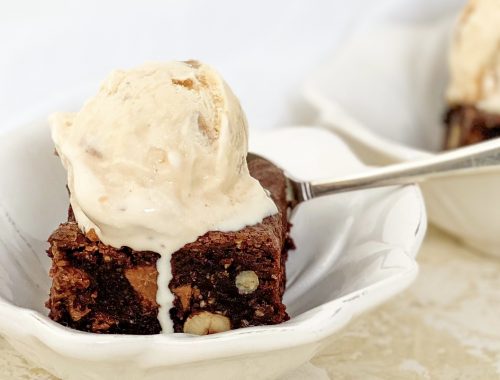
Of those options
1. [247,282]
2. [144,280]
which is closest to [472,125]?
[247,282]

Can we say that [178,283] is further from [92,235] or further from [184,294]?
[92,235]

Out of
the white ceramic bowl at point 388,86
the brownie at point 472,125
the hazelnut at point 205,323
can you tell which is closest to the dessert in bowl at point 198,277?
the hazelnut at point 205,323

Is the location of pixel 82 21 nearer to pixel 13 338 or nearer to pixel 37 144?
pixel 37 144

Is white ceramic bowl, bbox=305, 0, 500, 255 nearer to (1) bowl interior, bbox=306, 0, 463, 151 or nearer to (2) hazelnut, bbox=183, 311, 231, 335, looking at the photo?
(1) bowl interior, bbox=306, 0, 463, 151

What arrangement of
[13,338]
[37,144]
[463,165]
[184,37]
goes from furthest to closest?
[184,37] < [463,165] < [37,144] < [13,338]

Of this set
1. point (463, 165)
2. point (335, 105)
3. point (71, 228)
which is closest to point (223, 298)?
point (71, 228)

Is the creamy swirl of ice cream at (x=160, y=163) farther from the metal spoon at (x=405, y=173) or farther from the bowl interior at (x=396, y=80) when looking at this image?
the bowl interior at (x=396, y=80)
